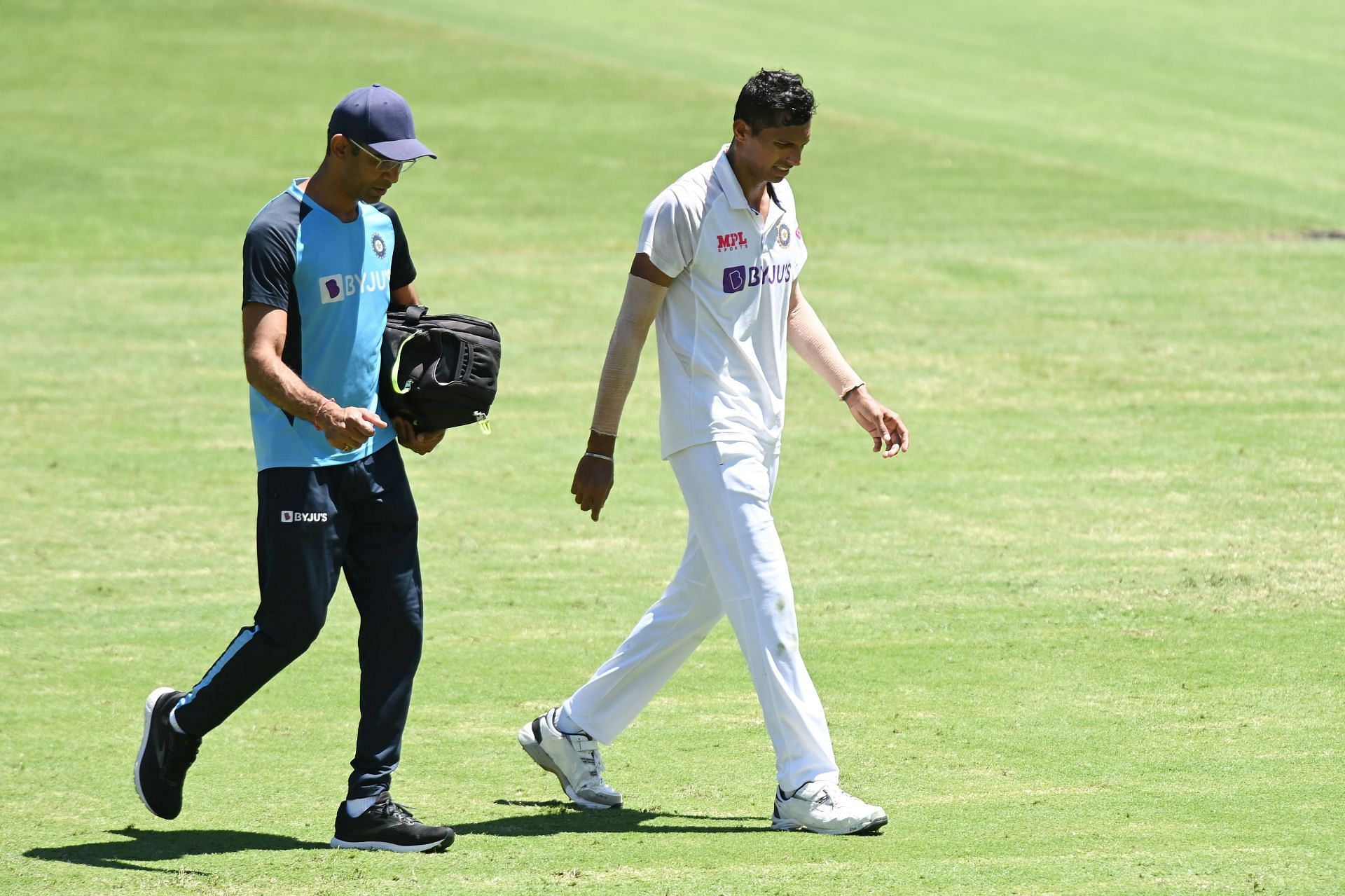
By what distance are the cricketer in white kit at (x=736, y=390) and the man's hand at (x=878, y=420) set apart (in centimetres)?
41

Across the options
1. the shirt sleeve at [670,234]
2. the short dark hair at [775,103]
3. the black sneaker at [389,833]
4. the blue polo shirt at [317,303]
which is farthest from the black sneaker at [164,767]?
the short dark hair at [775,103]

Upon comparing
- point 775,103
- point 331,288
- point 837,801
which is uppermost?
point 775,103

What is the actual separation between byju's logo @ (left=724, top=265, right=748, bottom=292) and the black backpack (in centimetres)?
78

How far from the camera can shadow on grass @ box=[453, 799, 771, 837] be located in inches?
222

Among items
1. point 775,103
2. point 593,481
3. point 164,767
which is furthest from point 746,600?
point 164,767

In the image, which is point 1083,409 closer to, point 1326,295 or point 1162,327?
point 1162,327

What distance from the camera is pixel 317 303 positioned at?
17.9 feet

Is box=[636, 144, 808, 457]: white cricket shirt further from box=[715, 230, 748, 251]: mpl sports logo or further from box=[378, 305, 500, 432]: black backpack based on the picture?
box=[378, 305, 500, 432]: black backpack

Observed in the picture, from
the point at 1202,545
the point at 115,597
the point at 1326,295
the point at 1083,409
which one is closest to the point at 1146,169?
the point at 1326,295

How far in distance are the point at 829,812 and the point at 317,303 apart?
225cm

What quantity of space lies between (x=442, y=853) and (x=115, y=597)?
4086mm

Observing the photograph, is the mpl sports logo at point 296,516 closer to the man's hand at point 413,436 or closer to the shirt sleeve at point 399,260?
the man's hand at point 413,436

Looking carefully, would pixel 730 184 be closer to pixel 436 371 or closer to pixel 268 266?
pixel 436 371

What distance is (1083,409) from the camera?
12414 mm
